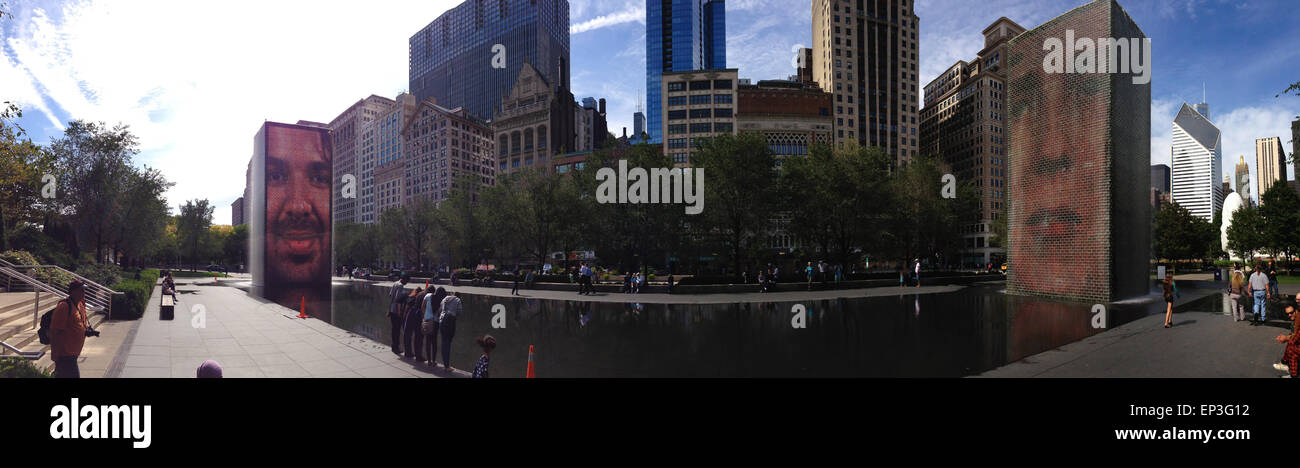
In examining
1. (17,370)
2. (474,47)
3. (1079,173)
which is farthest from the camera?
(474,47)

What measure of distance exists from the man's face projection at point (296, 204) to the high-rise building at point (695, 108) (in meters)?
48.8

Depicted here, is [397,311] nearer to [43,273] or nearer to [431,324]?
[431,324]

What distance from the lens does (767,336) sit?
9.91 meters

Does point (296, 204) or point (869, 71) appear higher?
point (869, 71)

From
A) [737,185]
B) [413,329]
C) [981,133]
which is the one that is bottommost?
[413,329]

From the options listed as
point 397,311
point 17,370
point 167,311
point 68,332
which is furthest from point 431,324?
point 167,311

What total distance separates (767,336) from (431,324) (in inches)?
285

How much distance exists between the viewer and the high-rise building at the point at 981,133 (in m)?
71.5

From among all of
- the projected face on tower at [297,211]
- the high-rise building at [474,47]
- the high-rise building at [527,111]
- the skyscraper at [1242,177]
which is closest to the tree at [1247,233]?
the skyscraper at [1242,177]

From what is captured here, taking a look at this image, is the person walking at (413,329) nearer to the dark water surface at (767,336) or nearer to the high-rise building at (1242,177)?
the dark water surface at (767,336)

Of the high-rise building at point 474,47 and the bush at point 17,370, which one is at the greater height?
the high-rise building at point 474,47
